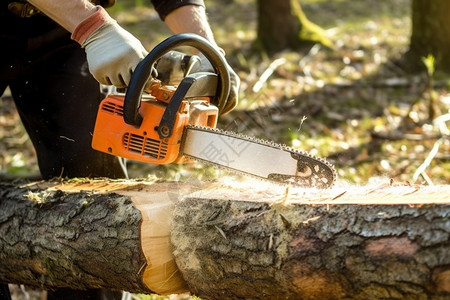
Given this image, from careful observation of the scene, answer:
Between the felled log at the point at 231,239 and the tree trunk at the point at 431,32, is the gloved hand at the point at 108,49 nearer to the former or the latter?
the felled log at the point at 231,239

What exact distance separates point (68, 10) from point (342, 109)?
3616mm

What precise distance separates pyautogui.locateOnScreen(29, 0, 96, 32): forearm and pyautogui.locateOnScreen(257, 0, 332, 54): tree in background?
5.40 m

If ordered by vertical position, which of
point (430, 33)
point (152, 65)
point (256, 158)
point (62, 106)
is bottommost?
point (256, 158)

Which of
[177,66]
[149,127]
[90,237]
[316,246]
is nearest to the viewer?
[316,246]

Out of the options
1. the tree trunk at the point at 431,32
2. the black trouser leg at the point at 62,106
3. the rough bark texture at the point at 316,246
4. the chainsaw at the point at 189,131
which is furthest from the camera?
the tree trunk at the point at 431,32

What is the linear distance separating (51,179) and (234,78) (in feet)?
3.74

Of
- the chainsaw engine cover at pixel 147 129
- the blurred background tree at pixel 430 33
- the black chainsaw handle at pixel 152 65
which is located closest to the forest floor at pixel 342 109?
the blurred background tree at pixel 430 33

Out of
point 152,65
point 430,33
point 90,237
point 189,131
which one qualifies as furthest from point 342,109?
point 90,237

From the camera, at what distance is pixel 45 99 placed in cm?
268

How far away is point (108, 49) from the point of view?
7.09 feet

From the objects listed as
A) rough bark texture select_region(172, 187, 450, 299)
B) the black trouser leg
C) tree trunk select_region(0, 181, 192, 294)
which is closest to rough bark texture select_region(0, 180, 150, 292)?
tree trunk select_region(0, 181, 192, 294)

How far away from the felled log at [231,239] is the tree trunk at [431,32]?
4711mm

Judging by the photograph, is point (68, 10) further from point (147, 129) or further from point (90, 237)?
point (90, 237)

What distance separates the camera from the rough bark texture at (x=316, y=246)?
154 centimetres
